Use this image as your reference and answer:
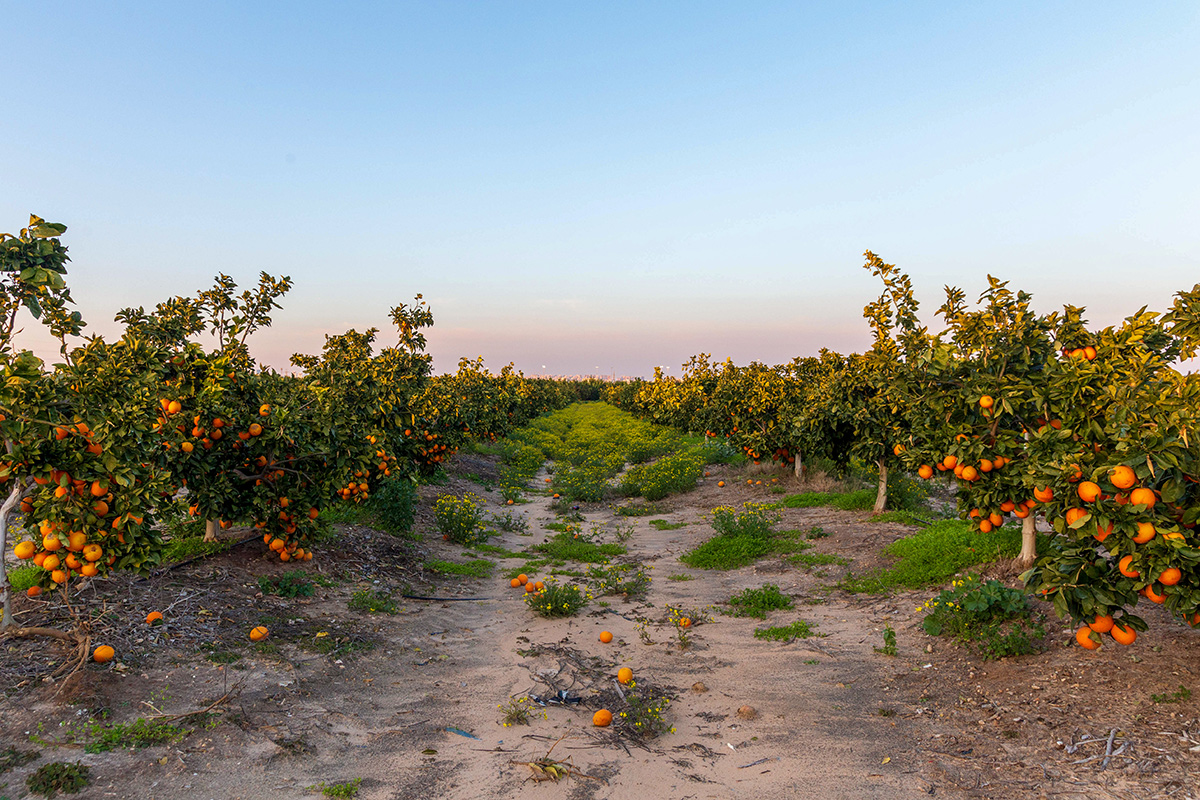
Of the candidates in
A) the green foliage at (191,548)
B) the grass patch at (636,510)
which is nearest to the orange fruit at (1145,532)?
the green foliage at (191,548)

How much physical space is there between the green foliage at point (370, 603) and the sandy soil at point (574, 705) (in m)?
0.20

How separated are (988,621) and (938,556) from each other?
2.70 metres

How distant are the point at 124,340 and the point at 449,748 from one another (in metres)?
6.07

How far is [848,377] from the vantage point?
1338 centimetres

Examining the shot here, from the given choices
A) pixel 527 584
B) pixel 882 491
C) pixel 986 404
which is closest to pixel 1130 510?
pixel 986 404

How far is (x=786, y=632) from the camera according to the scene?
745 centimetres

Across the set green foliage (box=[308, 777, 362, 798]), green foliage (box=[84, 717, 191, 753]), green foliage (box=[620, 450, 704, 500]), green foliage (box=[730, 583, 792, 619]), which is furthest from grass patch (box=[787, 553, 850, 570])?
green foliage (box=[84, 717, 191, 753])

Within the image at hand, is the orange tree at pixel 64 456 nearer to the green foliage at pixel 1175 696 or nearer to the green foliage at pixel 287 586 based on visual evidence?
the green foliage at pixel 287 586

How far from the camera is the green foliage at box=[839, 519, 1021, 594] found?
8375 mm

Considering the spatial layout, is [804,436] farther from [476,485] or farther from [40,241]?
[40,241]

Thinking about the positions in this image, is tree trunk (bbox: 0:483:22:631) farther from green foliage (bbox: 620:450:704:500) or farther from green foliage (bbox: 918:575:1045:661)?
green foliage (bbox: 620:450:704:500)

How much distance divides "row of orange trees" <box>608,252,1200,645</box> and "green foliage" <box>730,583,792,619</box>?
2.68 metres

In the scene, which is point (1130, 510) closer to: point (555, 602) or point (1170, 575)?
point (1170, 575)

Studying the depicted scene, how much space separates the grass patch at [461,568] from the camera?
33.0 ft
